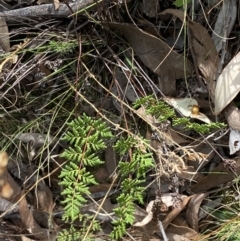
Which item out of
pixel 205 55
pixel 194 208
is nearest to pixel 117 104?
pixel 205 55

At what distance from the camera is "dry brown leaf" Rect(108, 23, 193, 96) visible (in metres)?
1.72

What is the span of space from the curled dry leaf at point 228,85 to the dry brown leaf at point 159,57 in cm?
12

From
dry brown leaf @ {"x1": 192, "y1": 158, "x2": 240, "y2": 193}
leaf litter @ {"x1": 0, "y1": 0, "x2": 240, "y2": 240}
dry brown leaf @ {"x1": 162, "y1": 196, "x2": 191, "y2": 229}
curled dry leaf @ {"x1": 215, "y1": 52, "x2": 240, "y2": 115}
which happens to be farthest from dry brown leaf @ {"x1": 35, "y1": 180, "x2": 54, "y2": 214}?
curled dry leaf @ {"x1": 215, "y1": 52, "x2": 240, "y2": 115}

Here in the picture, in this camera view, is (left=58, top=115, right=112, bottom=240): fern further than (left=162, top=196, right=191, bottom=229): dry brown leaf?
No

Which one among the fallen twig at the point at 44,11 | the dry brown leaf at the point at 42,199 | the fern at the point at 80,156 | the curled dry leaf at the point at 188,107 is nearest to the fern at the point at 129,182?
the fern at the point at 80,156

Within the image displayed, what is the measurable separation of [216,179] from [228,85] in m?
0.33

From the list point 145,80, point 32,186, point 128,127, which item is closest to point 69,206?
point 32,186

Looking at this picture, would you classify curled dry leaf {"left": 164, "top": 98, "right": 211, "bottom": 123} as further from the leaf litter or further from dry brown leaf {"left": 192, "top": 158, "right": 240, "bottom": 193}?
dry brown leaf {"left": 192, "top": 158, "right": 240, "bottom": 193}

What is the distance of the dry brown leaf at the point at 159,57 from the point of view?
1.72 metres

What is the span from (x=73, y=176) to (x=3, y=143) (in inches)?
12.3

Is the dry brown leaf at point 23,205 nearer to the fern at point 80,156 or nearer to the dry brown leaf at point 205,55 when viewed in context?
the fern at point 80,156

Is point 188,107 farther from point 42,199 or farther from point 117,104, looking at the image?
point 42,199

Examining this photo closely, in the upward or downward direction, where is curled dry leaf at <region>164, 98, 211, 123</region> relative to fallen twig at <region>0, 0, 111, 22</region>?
downward

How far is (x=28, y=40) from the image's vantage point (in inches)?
68.2
